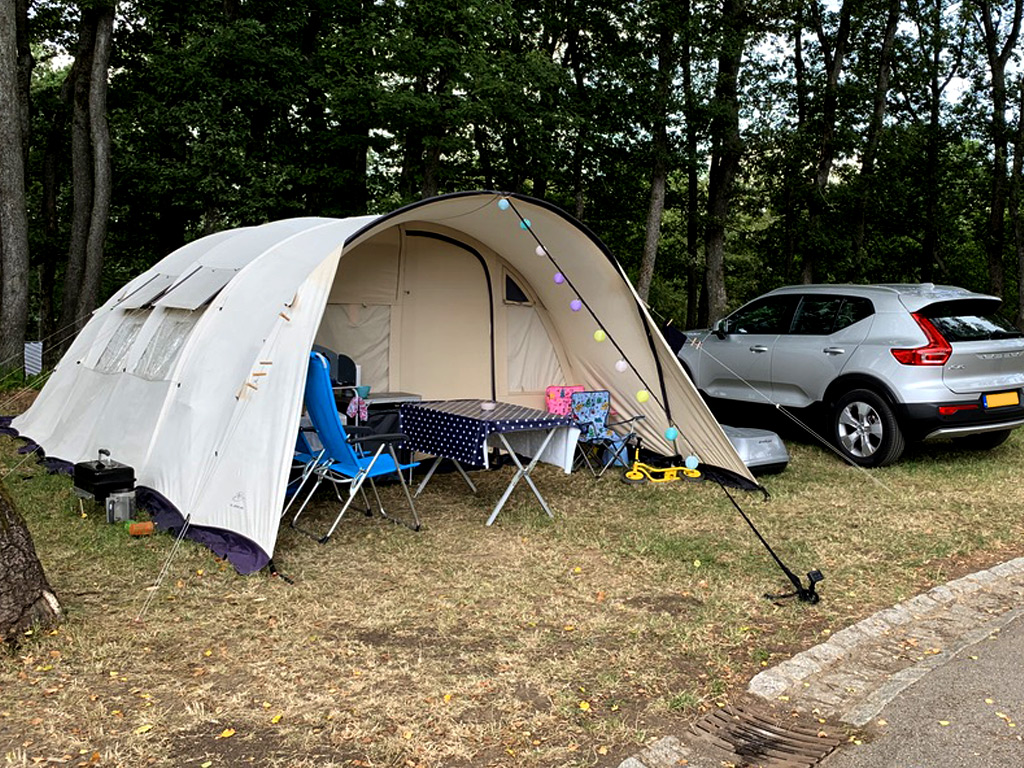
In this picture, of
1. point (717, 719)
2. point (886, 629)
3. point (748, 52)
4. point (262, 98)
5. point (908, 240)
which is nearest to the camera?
point (717, 719)

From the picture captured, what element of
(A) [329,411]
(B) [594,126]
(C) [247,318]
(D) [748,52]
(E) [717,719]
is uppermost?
(D) [748,52]

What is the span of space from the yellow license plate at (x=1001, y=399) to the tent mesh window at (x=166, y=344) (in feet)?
19.5

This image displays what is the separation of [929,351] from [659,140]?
8413 mm

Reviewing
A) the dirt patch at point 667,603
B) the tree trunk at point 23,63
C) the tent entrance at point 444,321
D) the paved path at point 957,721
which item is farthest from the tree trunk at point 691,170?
the paved path at point 957,721

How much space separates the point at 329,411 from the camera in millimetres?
4910

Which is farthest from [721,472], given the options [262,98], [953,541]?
[262,98]

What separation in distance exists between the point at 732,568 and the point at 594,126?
11.5m

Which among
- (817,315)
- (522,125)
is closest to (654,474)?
(817,315)

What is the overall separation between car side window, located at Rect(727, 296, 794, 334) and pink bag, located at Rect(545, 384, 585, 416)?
187 centimetres

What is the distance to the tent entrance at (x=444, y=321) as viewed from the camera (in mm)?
7254

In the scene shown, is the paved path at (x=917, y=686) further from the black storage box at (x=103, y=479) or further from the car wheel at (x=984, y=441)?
the car wheel at (x=984, y=441)

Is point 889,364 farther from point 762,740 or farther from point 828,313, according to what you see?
point 762,740

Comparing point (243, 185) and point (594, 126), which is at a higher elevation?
point (594, 126)

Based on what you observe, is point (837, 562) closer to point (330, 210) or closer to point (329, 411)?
point (329, 411)
